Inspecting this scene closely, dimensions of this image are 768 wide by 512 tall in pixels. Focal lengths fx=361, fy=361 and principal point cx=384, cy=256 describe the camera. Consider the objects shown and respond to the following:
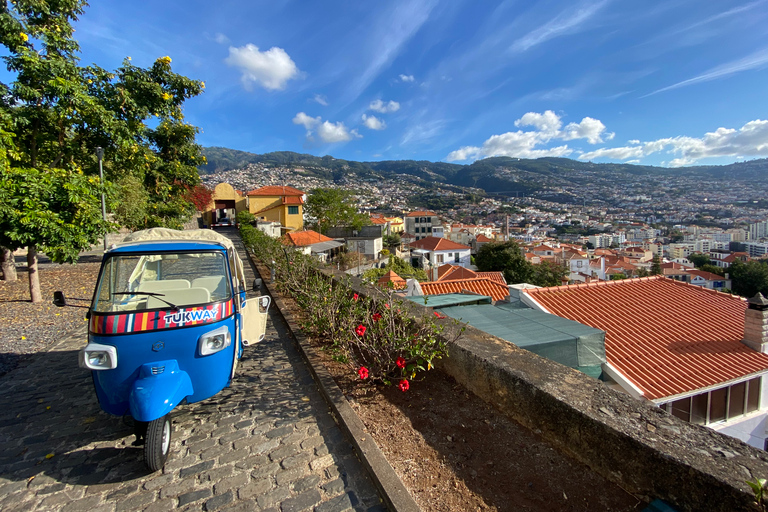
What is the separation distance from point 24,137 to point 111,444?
351 inches

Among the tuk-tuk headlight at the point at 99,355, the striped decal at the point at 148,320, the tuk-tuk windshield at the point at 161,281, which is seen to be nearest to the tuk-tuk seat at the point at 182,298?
the tuk-tuk windshield at the point at 161,281

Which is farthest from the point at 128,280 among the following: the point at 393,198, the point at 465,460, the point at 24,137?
the point at 393,198

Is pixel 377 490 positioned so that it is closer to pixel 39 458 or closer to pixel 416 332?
pixel 416 332

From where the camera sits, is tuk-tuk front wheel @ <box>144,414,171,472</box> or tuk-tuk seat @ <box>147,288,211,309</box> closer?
tuk-tuk front wheel @ <box>144,414,171,472</box>

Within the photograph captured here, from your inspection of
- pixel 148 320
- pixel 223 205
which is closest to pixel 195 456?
pixel 148 320

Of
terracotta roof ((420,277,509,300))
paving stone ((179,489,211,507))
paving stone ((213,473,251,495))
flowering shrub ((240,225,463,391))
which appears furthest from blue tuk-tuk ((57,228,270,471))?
terracotta roof ((420,277,509,300))

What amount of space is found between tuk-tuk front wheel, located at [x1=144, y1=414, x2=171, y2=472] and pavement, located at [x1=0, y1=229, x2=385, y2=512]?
0.13 m

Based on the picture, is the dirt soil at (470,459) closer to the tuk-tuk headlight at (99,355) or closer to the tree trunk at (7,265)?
the tuk-tuk headlight at (99,355)

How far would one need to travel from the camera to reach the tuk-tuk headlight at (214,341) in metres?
3.20

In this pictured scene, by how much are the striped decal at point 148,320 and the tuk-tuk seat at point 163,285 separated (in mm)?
573

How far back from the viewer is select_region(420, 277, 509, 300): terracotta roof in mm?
16172

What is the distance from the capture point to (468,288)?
1694 centimetres

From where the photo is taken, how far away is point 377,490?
2605 millimetres

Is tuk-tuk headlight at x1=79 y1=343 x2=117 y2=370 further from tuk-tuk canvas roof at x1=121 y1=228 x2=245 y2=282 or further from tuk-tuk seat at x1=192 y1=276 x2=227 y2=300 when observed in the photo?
tuk-tuk canvas roof at x1=121 y1=228 x2=245 y2=282
